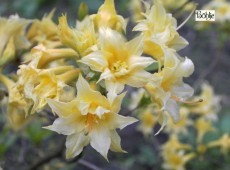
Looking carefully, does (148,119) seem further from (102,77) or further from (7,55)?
(102,77)

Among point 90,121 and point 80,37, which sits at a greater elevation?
point 80,37

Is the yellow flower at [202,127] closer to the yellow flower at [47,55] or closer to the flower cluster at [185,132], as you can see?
the flower cluster at [185,132]

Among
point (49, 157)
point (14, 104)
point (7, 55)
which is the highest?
point (7, 55)

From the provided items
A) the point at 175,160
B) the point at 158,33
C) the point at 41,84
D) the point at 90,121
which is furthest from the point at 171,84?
the point at 175,160

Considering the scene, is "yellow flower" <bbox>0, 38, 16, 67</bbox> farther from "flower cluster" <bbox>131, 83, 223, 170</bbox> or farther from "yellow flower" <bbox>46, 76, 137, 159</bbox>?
"flower cluster" <bbox>131, 83, 223, 170</bbox>

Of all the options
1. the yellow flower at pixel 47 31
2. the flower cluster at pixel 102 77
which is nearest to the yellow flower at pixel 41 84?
the flower cluster at pixel 102 77

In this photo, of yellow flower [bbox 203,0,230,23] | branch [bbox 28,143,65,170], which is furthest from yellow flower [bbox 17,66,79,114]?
yellow flower [bbox 203,0,230,23]

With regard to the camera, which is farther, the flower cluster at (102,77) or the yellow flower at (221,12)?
the yellow flower at (221,12)
